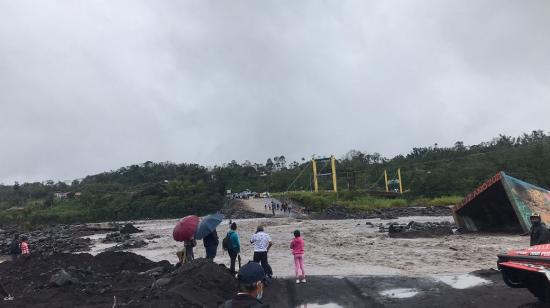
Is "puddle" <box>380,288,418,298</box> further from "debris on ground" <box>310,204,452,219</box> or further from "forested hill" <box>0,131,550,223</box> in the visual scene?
"forested hill" <box>0,131,550,223</box>

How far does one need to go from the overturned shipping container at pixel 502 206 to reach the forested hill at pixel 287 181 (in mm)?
51096

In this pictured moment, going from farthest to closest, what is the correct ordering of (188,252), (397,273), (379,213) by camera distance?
1. (379,213)
2. (397,273)
3. (188,252)

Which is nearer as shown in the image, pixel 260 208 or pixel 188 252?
pixel 188 252

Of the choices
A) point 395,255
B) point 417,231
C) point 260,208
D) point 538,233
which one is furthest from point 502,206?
point 260,208

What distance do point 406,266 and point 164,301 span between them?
348 inches

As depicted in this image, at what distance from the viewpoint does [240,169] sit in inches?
5138

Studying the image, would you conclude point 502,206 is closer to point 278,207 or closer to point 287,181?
point 278,207

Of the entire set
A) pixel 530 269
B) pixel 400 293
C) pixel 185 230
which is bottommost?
pixel 400 293

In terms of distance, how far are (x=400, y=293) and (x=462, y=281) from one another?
174 cm

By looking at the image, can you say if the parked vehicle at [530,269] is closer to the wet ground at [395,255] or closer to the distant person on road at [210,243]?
the wet ground at [395,255]

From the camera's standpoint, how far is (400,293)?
1099cm

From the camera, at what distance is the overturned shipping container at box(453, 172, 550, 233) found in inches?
862

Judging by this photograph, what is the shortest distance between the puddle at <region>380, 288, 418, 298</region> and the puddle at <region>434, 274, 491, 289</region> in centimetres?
103

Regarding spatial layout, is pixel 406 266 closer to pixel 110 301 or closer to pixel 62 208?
pixel 110 301
